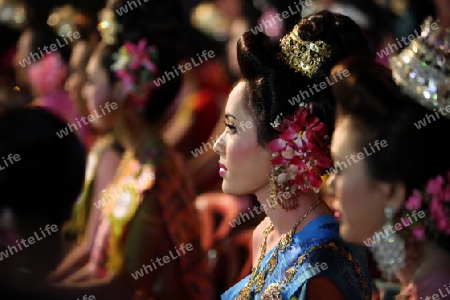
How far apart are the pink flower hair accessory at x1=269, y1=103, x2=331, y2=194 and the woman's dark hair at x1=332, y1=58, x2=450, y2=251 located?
0.27 metres

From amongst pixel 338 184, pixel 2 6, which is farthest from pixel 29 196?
pixel 2 6

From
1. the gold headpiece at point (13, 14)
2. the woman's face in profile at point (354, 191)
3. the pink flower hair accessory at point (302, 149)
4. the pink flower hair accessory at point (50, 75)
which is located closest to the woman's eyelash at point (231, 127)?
the pink flower hair accessory at point (302, 149)

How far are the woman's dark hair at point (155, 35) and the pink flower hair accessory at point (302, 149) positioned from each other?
5.05ft

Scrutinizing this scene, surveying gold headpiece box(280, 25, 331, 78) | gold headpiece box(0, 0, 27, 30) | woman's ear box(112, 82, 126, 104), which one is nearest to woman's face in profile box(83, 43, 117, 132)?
woman's ear box(112, 82, 126, 104)

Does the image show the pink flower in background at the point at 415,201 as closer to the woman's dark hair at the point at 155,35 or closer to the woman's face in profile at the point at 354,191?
the woman's face in profile at the point at 354,191

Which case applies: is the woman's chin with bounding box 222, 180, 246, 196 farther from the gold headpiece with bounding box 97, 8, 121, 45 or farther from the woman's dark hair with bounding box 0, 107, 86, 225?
the gold headpiece with bounding box 97, 8, 121, 45

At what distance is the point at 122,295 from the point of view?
111 inches

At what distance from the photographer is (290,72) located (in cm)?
193

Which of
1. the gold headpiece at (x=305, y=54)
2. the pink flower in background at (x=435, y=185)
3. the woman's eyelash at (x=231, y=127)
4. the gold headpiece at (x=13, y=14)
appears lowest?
the pink flower in background at (x=435, y=185)

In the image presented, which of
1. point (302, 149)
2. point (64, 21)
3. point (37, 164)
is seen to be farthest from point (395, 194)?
point (64, 21)

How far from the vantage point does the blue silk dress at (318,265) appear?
1797 millimetres

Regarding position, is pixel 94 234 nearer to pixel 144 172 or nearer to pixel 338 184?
pixel 144 172

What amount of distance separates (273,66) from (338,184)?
17.7 inches

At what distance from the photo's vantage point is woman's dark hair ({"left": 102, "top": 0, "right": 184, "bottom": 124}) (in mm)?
3377
